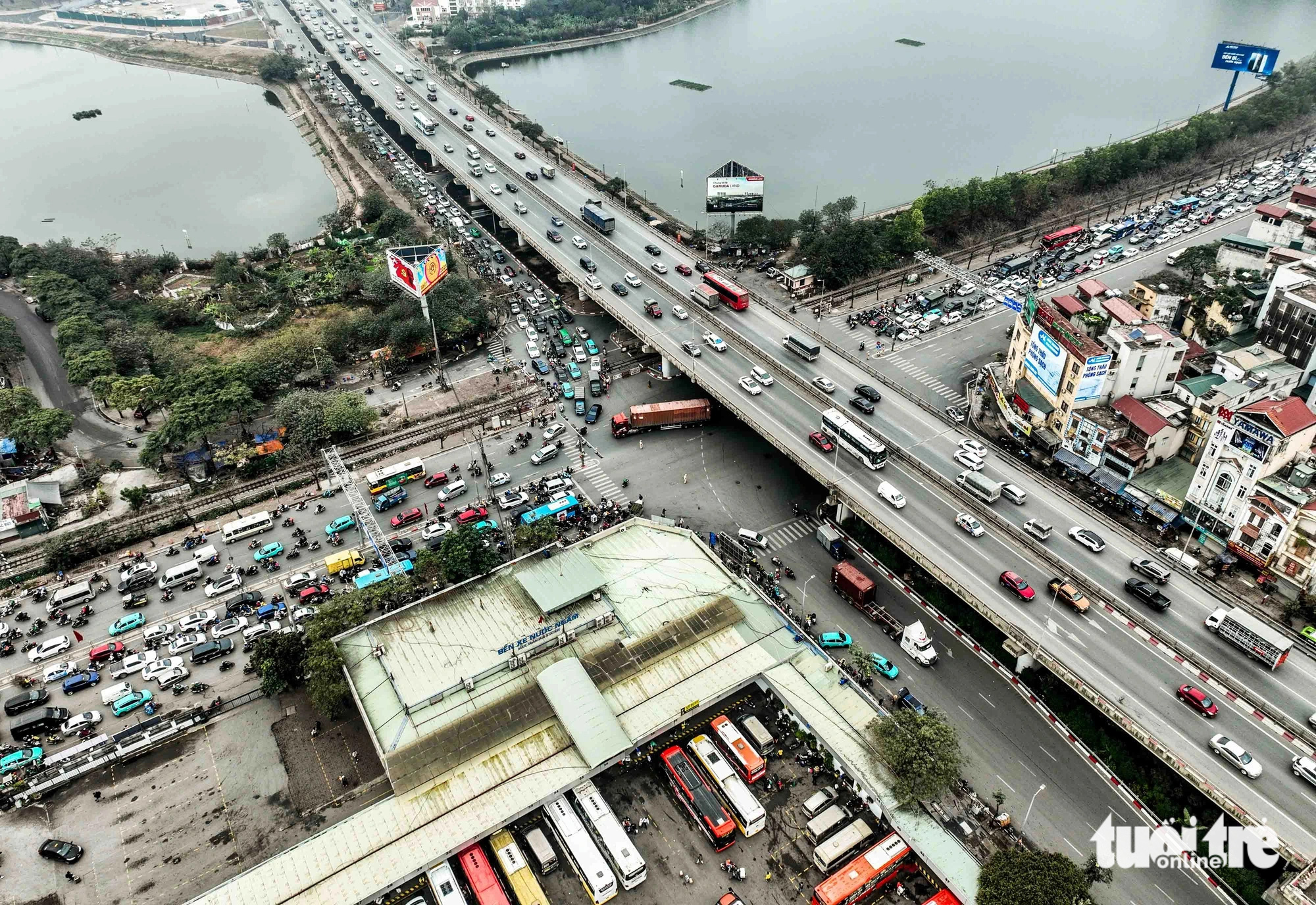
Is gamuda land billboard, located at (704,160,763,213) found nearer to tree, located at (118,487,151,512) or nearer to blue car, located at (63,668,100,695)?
tree, located at (118,487,151,512)

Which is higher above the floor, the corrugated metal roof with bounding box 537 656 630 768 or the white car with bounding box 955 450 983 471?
the white car with bounding box 955 450 983 471

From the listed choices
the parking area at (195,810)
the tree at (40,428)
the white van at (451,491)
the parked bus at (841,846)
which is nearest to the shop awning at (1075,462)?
the parked bus at (841,846)

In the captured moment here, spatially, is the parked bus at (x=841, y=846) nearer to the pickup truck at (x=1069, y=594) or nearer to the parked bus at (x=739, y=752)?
the parked bus at (x=739, y=752)

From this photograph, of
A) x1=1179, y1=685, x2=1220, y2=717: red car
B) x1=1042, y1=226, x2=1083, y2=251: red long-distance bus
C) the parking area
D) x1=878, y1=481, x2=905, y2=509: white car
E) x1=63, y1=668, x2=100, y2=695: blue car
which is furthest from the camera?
x1=1042, y1=226, x2=1083, y2=251: red long-distance bus

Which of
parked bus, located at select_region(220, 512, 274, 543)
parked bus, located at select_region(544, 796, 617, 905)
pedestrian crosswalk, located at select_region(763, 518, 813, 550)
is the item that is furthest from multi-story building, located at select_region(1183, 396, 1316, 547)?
parked bus, located at select_region(220, 512, 274, 543)

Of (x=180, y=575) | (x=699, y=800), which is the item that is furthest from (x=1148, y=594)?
(x=180, y=575)

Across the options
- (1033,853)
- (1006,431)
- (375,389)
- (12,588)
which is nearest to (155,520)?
(12,588)

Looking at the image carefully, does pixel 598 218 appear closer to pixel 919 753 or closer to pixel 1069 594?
pixel 1069 594
